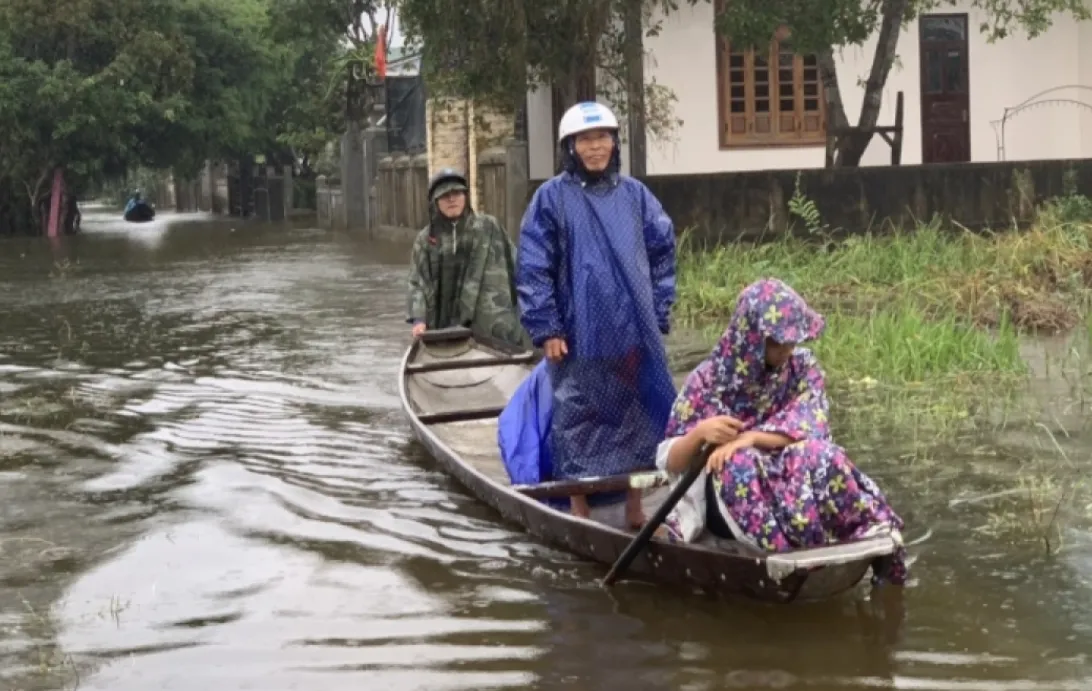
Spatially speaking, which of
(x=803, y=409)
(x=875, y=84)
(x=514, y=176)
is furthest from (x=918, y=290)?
(x=514, y=176)

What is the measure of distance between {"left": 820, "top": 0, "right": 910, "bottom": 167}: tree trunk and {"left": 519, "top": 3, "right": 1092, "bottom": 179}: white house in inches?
91.8

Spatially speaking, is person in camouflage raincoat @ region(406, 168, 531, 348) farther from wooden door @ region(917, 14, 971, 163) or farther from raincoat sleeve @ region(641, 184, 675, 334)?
wooden door @ region(917, 14, 971, 163)

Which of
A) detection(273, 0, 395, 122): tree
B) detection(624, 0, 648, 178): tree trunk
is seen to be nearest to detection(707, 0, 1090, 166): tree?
detection(624, 0, 648, 178): tree trunk

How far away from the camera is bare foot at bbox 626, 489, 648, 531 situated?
625 centimetres

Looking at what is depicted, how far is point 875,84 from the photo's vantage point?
17.4 meters

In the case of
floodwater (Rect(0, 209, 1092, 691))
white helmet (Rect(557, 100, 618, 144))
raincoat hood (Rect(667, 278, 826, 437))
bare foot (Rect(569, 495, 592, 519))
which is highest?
white helmet (Rect(557, 100, 618, 144))

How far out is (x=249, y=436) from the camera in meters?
9.16

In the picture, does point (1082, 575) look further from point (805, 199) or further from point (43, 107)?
point (43, 107)

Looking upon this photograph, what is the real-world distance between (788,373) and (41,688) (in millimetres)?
2709

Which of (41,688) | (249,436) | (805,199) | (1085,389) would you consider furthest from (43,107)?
(41,688)

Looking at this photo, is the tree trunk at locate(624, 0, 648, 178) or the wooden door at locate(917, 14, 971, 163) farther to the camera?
the wooden door at locate(917, 14, 971, 163)

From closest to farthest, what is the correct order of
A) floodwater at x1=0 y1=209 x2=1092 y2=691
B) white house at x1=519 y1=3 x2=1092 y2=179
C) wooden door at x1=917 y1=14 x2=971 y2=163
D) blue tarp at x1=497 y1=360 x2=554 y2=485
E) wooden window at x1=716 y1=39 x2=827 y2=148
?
floodwater at x1=0 y1=209 x2=1092 y2=691, blue tarp at x1=497 y1=360 x2=554 y2=485, white house at x1=519 y1=3 x2=1092 y2=179, wooden window at x1=716 y1=39 x2=827 y2=148, wooden door at x1=917 y1=14 x2=971 y2=163

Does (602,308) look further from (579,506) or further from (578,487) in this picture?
(579,506)

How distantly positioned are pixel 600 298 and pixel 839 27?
10.8m
